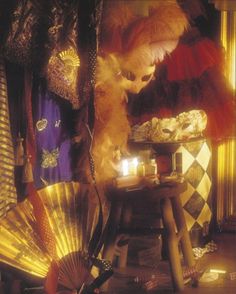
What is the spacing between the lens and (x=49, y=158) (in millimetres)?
3547

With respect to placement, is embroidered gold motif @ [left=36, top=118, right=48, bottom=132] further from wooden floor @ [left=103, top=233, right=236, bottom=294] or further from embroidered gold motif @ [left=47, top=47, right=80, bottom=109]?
wooden floor @ [left=103, top=233, right=236, bottom=294]

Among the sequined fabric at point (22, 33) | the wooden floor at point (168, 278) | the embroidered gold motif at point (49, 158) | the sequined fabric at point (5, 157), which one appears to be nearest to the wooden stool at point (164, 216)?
the wooden floor at point (168, 278)

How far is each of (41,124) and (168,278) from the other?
1815 millimetres

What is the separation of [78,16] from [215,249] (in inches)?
109

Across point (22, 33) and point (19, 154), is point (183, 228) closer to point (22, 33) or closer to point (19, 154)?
point (19, 154)

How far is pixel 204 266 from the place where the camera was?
15.1 feet

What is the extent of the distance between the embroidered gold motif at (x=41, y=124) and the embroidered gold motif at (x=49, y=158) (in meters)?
0.17

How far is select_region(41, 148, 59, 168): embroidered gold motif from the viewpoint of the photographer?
3.52 m

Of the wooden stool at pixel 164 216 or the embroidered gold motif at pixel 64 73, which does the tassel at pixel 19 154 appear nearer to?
the embroidered gold motif at pixel 64 73

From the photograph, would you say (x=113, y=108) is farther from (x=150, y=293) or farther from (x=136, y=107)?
(x=150, y=293)

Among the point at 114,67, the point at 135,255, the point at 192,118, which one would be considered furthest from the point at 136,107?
the point at 135,255

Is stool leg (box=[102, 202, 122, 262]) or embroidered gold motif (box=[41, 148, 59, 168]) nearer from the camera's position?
embroidered gold motif (box=[41, 148, 59, 168])

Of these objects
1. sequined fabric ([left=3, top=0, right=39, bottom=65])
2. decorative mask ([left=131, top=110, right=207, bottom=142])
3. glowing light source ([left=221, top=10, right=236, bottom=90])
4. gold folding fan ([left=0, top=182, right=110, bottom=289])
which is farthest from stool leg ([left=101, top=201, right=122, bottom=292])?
glowing light source ([left=221, top=10, right=236, bottom=90])

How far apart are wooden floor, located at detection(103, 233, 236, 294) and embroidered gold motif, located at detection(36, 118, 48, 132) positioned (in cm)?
155
